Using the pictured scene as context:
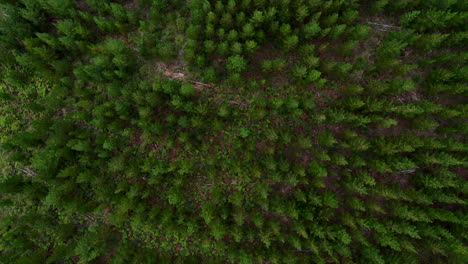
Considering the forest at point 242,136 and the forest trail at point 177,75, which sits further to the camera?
the forest trail at point 177,75

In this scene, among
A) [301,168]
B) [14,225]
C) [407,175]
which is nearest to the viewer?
[301,168]

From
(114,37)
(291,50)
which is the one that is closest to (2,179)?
(114,37)

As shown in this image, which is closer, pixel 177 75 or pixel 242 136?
pixel 242 136

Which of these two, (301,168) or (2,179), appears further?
(2,179)

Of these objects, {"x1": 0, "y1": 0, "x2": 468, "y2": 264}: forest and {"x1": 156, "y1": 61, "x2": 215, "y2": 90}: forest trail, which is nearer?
{"x1": 0, "y1": 0, "x2": 468, "y2": 264}: forest

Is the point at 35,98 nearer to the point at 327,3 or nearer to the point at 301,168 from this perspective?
the point at 301,168

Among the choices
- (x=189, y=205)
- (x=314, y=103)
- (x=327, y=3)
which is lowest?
(x=189, y=205)

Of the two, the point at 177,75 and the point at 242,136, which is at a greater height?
the point at 177,75

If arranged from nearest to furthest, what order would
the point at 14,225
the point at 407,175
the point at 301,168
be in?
the point at 301,168, the point at 407,175, the point at 14,225
